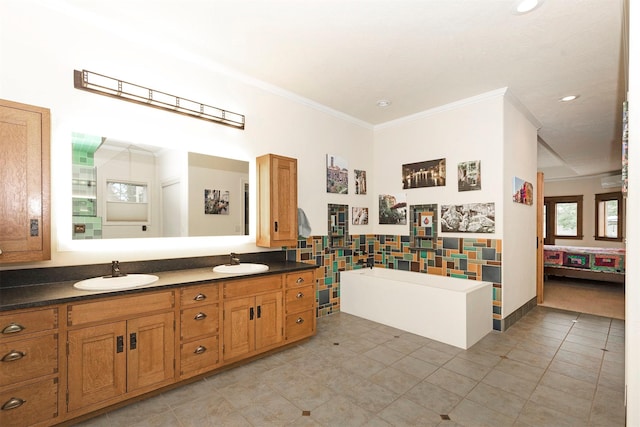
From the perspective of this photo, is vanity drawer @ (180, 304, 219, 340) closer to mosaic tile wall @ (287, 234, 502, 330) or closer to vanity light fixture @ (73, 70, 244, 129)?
mosaic tile wall @ (287, 234, 502, 330)

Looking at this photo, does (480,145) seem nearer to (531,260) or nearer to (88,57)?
(531,260)

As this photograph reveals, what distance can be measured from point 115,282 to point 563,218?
11200 mm

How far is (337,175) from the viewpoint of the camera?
4.20m

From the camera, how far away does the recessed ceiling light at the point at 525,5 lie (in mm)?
2068

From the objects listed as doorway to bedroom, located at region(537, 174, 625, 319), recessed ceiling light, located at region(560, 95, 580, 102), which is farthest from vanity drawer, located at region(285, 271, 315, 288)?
doorway to bedroom, located at region(537, 174, 625, 319)

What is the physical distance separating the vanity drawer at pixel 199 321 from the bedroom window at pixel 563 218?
10257 millimetres

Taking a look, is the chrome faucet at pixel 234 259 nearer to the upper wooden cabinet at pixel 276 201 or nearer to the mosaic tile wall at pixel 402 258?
the upper wooden cabinet at pixel 276 201

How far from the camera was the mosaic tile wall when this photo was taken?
351 centimetres

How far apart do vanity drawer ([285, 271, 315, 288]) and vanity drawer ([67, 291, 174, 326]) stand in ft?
3.64

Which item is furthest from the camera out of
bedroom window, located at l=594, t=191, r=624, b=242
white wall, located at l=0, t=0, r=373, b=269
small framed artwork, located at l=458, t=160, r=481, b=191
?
bedroom window, located at l=594, t=191, r=624, b=242

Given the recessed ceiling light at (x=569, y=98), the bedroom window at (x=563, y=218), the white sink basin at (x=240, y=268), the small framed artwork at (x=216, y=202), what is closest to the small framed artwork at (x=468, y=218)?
the recessed ceiling light at (x=569, y=98)

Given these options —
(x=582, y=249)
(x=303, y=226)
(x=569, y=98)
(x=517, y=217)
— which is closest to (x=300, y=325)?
(x=303, y=226)

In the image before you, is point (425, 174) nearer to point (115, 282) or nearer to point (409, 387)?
point (409, 387)

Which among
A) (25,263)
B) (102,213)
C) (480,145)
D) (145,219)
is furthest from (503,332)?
(25,263)
